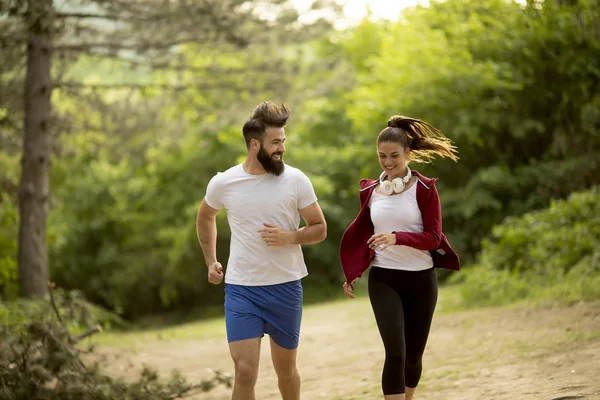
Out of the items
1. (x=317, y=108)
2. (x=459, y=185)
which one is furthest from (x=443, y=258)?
(x=317, y=108)

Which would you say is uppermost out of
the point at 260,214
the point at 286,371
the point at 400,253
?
the point at 260,214

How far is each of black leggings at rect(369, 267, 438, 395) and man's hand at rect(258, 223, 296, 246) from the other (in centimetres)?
67

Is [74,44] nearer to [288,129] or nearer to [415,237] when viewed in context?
[415,237]

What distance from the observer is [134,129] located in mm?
20719

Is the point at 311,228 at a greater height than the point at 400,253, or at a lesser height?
greater

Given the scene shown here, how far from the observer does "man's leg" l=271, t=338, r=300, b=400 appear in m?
5.31

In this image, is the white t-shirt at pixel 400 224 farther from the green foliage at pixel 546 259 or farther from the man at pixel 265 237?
the green foliage at pixel 546 259

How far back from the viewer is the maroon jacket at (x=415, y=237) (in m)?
5.23

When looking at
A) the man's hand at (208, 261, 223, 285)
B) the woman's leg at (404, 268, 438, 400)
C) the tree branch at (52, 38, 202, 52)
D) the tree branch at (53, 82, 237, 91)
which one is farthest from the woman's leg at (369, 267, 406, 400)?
the tree branch at (52, 38, 202, 52)

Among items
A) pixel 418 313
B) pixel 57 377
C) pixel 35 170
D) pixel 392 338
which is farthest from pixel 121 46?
pixel 392 338

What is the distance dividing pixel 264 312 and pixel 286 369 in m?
0.41

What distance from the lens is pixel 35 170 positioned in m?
15.5

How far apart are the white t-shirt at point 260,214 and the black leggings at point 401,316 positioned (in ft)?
1.86

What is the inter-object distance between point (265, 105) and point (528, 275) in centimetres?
911
